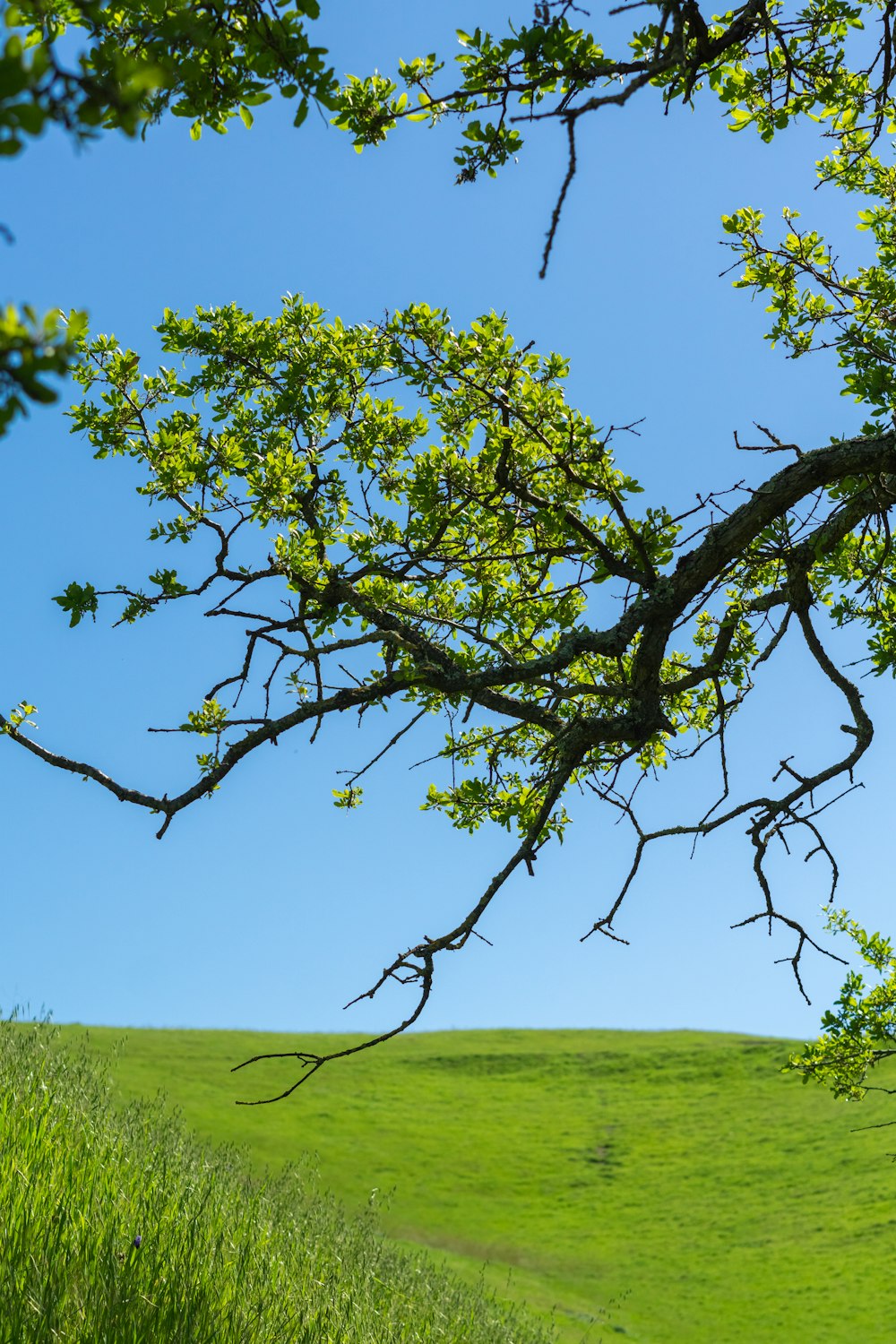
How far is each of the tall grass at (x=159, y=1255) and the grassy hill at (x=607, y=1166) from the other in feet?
20.7

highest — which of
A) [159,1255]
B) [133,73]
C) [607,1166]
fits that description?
[133,73]

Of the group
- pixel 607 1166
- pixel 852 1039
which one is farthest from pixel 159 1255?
pixel 607 1166

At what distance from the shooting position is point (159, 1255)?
7168 millimetres

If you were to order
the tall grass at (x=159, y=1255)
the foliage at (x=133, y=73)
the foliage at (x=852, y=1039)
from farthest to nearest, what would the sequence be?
the foliage at (x=852, y=1039) < the tall grass at (x=159, y=1255) < the foliage at (x=133, y=73)

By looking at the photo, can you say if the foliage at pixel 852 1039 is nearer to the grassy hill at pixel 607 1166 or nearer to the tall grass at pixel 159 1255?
the tall grass at pixel 159 1255

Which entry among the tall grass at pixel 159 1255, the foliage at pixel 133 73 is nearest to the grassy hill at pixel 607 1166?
the tall grass at pixel 159 1255

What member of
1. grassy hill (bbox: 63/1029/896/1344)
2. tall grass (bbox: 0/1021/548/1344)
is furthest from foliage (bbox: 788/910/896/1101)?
grassy hill (bbox: 63/1029/896/1344)

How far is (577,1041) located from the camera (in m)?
36.4

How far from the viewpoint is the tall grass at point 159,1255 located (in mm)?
6223

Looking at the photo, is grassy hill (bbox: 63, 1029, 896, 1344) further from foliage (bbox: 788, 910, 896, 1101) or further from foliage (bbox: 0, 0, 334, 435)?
foliage (bbox: 0, 0, 334, 435)

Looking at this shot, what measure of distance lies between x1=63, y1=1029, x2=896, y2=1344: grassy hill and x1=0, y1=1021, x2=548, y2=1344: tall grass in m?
6.31

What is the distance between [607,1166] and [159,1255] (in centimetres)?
2016

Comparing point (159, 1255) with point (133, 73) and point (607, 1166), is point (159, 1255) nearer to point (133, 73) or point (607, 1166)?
point (133, 73)

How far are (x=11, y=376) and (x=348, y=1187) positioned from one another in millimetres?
22394
